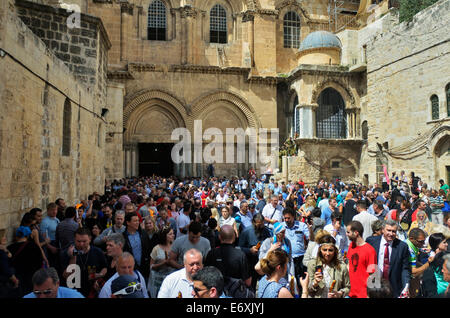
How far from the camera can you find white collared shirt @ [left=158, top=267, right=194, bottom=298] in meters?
3.42

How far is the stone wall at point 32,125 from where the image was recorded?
5.39m

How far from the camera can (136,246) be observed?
5062 mm

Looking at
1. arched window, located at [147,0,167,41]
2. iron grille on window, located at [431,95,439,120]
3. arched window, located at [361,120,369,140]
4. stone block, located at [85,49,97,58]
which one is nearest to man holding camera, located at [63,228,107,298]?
stone block, located at [85,49,97,58]

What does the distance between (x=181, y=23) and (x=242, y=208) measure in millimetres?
18561

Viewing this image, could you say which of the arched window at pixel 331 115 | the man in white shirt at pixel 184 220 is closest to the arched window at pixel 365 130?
the arched window at pixel 331 115

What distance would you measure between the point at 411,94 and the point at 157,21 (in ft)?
50.3

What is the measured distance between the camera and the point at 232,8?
24.0 m

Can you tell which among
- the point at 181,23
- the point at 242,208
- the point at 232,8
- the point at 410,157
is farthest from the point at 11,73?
the point at 232,8

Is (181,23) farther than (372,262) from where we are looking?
Yes

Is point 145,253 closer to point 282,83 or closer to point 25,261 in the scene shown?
point 25,261

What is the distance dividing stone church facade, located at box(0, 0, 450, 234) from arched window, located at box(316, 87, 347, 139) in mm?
67

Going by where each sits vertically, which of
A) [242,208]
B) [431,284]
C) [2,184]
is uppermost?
[2,184]

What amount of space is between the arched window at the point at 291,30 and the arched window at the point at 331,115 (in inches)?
195
